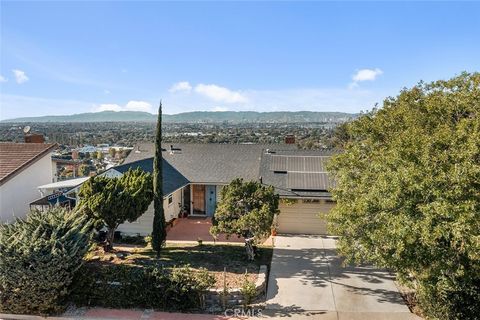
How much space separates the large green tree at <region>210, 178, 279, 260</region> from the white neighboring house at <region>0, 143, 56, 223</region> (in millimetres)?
12038

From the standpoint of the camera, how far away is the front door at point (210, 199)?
23.9 meters

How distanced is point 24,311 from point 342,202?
36.3ft

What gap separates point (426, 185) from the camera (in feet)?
29.6

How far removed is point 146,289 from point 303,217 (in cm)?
1082

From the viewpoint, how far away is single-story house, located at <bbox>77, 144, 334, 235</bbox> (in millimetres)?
20250

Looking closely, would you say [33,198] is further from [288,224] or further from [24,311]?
[288,224]

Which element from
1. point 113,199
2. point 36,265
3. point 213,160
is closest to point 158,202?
point 113,199

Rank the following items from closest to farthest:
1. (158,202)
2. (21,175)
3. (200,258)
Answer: (200,258) < (158,202) < (21,175)

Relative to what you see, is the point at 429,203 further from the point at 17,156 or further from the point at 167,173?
the point at 17,156

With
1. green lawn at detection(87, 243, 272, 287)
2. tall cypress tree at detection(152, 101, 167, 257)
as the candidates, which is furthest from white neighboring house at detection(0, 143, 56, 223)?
tall cypress tree at detection(152, 101, 167, 257)

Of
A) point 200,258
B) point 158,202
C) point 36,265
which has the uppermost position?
point 158,202

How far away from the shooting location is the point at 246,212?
15.4 meters

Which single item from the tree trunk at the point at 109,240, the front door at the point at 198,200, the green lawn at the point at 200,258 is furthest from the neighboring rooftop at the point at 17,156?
the front door at the point at 198,200

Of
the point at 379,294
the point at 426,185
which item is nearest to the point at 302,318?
the point at 379,294
